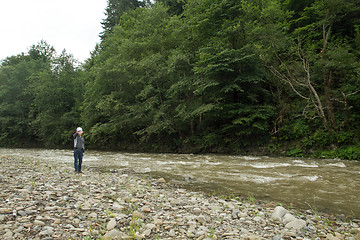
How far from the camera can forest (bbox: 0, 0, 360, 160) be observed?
14.0 metres

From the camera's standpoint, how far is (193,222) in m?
3.88

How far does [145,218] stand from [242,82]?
572 inches

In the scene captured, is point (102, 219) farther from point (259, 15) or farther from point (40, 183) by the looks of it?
point (259, 15)

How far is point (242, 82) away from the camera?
16.5 metres

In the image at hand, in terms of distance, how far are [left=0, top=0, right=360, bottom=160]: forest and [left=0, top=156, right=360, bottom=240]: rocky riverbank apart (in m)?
10.7

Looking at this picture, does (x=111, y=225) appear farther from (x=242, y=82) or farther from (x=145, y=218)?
(x=242, y=82)

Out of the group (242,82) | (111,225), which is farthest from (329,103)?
(111,225)

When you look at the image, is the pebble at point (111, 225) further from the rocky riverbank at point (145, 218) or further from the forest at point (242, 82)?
the forest at point (242, 82)

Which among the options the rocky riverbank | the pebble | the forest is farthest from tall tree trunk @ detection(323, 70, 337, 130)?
the pebble

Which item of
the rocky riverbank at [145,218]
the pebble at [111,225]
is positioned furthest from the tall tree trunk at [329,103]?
the pebble at [111,225]

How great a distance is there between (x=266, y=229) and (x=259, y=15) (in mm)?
17008

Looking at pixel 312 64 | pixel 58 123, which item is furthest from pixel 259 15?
pixel 58 123

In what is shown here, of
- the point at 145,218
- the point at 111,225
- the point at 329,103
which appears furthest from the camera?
the point at 329,103

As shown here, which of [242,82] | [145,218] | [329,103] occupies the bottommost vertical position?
[145,218]
